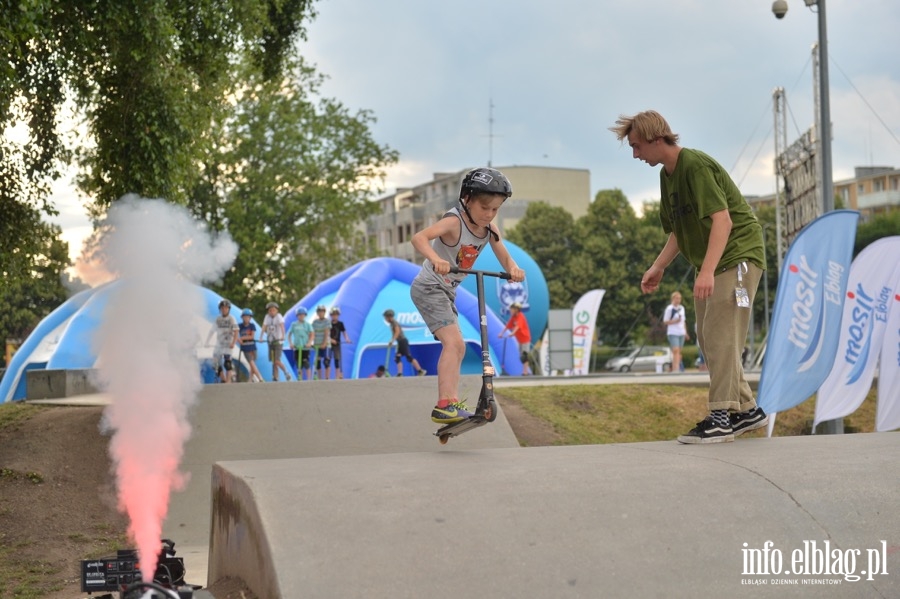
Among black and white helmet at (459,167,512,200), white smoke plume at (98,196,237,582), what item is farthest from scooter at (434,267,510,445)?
white smoke plume at (98,196,237,582)

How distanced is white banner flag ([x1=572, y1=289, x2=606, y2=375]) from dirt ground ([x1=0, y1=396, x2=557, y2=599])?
17423 mm

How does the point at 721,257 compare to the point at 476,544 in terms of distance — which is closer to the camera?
the point at 476,544

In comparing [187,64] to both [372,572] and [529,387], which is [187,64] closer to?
[529,387]

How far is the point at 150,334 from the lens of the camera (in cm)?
998

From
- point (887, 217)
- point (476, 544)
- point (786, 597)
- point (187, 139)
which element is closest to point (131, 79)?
point (187, 139)

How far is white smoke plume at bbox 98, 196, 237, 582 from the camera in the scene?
8.55m

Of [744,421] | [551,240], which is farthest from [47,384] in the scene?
[551,240]

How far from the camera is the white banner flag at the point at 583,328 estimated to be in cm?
3156

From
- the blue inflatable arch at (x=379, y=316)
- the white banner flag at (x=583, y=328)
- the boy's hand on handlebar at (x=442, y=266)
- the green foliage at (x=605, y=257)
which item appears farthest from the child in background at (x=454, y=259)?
the green foliage at (x=605, y=257)

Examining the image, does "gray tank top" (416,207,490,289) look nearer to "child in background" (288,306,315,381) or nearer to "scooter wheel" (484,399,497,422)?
"scooter wheel" (484,399,497,422)

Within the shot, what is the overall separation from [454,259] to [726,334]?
6.17ft

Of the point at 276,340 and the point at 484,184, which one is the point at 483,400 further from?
the point at 276,340

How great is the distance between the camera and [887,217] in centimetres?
8050

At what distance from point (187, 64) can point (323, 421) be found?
475cm
